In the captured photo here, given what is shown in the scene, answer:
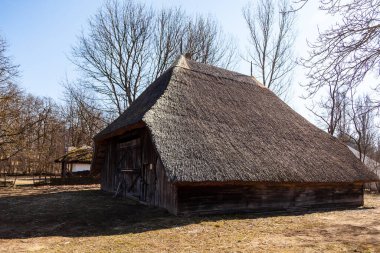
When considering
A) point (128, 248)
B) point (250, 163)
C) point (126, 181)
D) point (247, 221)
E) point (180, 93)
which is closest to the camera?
point (128, 248)

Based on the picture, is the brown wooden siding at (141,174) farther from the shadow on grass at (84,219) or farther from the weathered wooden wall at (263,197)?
the weathered wooden wall at (263,197)

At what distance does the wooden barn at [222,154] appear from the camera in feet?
31.5

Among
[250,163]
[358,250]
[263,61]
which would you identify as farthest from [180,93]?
[263,61]

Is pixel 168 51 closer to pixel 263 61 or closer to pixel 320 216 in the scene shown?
pixel 263 61

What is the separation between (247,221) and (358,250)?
3453mm

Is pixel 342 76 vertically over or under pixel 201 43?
under

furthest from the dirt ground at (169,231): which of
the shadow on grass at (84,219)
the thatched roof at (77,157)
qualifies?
the thatched roof at (77,157)

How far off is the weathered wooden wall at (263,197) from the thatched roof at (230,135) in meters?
0.62

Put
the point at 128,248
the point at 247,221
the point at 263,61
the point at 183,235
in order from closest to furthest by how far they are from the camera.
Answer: the point at 128,248
the point at 183,235
the point at 247,221
the point at 263,61

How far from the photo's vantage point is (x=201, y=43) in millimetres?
28609

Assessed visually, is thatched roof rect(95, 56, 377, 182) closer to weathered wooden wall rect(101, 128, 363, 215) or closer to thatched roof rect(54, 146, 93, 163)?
weathered wooden wall rect(101, 128, 363, 215)

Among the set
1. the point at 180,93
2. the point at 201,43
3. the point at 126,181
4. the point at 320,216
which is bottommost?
the point at 320,216

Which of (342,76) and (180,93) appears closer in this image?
(342,76)

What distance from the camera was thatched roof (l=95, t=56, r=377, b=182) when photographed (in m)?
9.62
